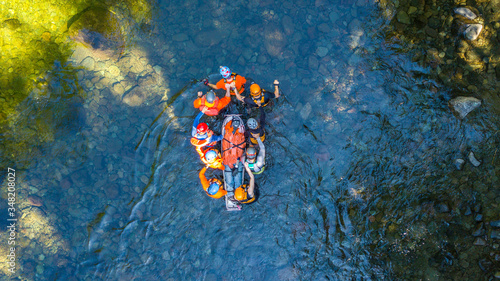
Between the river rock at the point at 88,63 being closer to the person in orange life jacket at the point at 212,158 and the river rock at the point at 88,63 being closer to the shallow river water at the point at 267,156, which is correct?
the shallow river water at the point at 267,156

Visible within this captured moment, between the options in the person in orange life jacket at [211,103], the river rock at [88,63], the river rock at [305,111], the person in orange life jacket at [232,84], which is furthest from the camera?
the river rock at [88,63]

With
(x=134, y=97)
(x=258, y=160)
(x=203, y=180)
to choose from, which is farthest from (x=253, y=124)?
(x=134, y=97)

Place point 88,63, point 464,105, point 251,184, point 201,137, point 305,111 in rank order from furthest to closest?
point 88,63 < point 305,111 < point 251,184 < point 464,105 < point 201,137

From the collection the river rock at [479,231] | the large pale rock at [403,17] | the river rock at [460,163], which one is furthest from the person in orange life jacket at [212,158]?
the river rock at [479,231]

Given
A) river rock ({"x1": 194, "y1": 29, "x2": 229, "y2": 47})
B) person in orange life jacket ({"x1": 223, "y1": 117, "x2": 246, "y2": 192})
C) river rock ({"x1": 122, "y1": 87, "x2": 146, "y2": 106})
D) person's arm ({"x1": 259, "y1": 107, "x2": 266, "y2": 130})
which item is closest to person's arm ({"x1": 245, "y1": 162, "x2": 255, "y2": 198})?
person in orange life jacket ({"x1": 223, "y1": 117, "x2": 246, "y2": 192})

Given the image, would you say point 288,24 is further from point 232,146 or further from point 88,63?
point 88,63

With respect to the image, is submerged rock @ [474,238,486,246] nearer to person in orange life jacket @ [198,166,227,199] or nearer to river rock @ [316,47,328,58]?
river rock @ [316,47,328,58]
